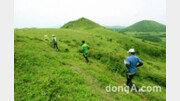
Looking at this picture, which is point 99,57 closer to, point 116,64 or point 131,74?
point 116,64

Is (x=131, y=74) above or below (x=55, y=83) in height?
above

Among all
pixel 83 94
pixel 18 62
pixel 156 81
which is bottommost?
pixel 156 81

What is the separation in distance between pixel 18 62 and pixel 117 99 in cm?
815

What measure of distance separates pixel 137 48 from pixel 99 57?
19.1 metres

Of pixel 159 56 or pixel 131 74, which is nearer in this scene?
pixel 131 74

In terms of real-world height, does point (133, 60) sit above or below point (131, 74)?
above

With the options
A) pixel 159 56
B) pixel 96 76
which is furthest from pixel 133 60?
pixel 159 56

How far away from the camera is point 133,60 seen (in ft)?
24.8

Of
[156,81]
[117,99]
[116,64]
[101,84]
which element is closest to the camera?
[117,99]

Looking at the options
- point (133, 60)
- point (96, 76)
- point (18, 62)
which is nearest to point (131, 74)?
point (133, 60)

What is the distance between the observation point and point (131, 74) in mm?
7852

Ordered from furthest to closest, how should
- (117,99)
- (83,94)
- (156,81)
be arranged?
(156,81) < (117,99) < (83,94)

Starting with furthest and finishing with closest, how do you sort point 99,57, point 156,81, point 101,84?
point 99,57
point 156,81
point 101,84

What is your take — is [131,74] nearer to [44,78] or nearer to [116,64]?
[44,78]
